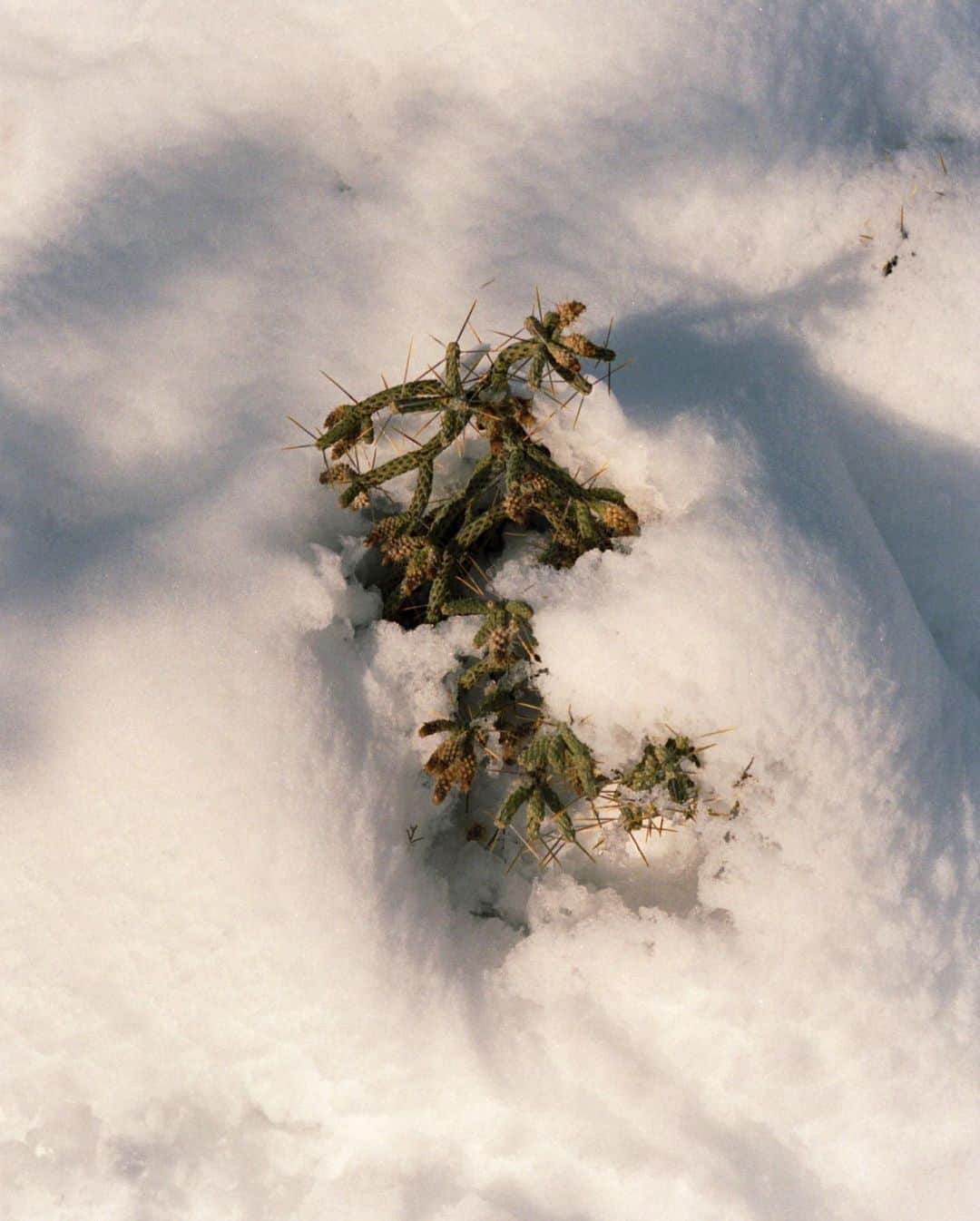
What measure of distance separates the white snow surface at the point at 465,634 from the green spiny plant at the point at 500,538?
0.31 feet

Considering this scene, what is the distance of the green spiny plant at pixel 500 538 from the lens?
209 cm

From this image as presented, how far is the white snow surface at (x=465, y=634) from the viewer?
2154 millimetres

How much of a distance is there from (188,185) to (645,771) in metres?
1.94

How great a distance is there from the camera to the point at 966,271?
2.61 metres

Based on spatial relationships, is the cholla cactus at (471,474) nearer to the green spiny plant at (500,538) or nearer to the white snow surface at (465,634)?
the green spiny plant at (500,538)

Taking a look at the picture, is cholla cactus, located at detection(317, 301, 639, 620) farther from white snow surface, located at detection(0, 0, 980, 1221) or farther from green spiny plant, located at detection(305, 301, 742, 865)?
white snow surface, located at detection(0, 0, 980, 1221)

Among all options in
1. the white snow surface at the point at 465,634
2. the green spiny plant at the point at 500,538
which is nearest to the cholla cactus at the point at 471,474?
the green spiny plant at the point at 500,538

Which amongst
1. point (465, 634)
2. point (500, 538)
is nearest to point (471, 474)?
point (500, 538)

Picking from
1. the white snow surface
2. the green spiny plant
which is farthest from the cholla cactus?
the white snow surface

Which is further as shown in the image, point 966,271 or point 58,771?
point 966,271

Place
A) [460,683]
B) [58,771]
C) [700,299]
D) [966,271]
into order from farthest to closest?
1. [966,271]
2. [700,299]
3. [460,683]
4. [58,771]

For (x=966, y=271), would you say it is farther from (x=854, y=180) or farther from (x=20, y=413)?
(x=20, y=413)

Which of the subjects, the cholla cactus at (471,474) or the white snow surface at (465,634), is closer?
the cholla cactus at (471,474)

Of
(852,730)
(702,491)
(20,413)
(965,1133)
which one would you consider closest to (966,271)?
(702,491)
